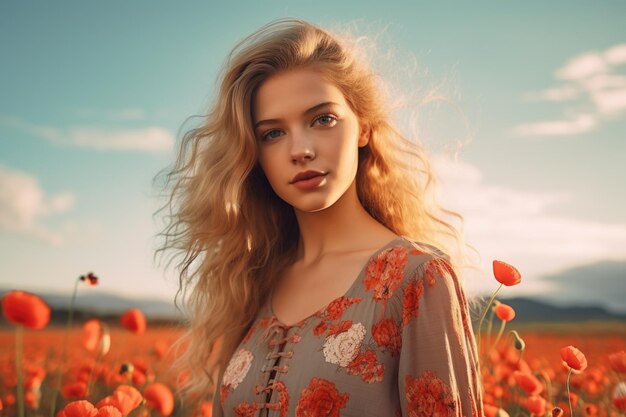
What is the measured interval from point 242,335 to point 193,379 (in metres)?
0.42

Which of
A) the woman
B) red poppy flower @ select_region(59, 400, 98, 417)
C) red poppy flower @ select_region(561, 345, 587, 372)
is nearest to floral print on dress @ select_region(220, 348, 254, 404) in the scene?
the woman

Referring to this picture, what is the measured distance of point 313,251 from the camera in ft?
8.45

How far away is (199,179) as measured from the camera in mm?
2799

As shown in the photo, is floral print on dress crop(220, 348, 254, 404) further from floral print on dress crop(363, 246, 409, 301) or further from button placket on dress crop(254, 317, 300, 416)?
floral print on dress crop(363, 246, 409, 301)

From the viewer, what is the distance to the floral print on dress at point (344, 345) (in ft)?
6.63

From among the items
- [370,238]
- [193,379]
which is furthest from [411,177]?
[193,379]

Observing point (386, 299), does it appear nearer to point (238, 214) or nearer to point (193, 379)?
point (238, 214)

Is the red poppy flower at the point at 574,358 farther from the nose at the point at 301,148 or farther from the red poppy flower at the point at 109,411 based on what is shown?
the red poppy flower at the point at 109,411

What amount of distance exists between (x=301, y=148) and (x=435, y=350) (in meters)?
0.79

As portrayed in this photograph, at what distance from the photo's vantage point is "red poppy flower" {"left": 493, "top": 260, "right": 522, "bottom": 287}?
2.26m

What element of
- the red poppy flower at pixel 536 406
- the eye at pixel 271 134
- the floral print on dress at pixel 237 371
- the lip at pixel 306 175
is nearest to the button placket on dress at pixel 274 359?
the floral print on dress at pixel 237 371

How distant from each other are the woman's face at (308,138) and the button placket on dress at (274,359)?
0.44m

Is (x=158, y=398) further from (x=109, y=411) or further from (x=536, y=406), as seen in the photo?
(x=536, y=406)

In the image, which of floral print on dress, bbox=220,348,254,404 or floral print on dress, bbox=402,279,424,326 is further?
floral print on dress, bbox=220,348,254,404
